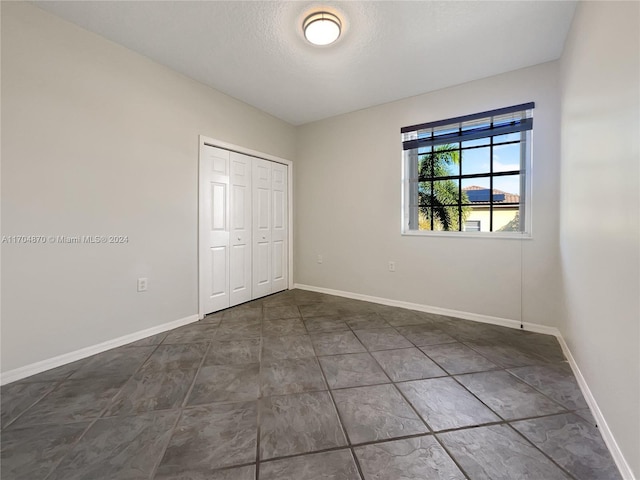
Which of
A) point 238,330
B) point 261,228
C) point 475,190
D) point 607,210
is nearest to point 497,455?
point 607,210

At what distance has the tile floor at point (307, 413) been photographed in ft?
3.76

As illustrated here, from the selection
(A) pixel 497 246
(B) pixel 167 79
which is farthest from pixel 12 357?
(A) pixel 497 246

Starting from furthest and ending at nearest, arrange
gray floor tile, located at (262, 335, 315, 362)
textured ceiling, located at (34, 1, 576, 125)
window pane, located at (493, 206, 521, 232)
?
window pane, located at (493, 206, 521, 232), gray floor tile, located at (262, 335, 315, 362), textured ceiling, located at (34, 1, 576, 125)

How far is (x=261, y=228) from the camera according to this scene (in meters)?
3.76

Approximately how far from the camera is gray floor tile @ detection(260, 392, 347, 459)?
1254 millimetres

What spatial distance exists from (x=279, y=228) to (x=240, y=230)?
75 cm

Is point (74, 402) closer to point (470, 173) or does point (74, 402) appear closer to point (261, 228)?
point (261, 228)

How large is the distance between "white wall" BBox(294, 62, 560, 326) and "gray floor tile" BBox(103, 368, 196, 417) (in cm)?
245

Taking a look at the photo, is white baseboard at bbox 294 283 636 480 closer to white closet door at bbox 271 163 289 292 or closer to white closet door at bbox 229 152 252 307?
white closet door at bbox 271 163 289 292

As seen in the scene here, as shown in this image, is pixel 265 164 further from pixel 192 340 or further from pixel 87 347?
pixel 87 347

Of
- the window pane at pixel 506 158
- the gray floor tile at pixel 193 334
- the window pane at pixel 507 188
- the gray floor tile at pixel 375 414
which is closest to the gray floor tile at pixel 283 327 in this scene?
the gray floor tile at pixel 193 334

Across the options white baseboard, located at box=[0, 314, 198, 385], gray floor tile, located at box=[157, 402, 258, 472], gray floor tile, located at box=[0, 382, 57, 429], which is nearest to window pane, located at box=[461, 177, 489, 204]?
gray floor tile, located at box=[157, 402, 258, 472]

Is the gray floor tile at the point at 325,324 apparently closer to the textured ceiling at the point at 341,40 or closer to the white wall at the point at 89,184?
the white wall at the point at 89,184

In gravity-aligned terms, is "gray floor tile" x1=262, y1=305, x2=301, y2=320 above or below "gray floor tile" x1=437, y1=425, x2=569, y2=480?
above
